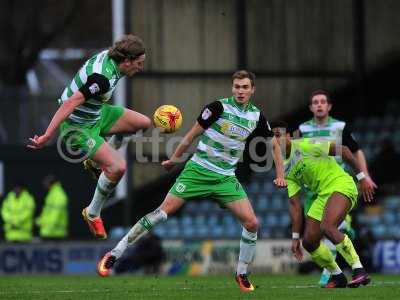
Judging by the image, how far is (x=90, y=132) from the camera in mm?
13219

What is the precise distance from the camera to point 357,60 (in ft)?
88.8

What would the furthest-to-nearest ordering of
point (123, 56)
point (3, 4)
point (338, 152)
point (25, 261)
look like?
point (3, 4)
point (25, 261)
point (338, 152)
point (123, 56)

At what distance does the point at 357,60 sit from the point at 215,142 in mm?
14293

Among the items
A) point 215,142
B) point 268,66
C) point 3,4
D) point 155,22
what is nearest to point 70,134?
point 215,142

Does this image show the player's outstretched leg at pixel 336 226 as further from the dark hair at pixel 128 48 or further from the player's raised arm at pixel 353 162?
the dark hair at pixel 128 48

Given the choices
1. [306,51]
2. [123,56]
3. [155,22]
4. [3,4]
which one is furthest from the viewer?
[3,4]

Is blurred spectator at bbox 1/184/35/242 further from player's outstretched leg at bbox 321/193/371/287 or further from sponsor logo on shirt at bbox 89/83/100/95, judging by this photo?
sponsor logo on shirt at bbox 89/83/100/95

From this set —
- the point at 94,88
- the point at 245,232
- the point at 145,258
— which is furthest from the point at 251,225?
the point at 145,258

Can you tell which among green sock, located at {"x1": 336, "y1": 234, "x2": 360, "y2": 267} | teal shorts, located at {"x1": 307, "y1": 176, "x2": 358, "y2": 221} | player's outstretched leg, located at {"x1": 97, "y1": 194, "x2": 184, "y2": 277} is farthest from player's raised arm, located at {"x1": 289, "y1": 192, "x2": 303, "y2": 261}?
player's outstretched leg, located at {"x1": 97, "y1": 194, "x2": 184, "y2": 277}

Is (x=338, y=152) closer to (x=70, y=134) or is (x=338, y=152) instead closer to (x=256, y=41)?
(x=70, y=134)

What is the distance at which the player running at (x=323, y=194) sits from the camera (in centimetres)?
1377

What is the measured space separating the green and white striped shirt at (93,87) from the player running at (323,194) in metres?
2.33

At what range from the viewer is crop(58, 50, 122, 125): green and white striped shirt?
41.7 ft

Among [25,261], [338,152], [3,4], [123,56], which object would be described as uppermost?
[3,4]
